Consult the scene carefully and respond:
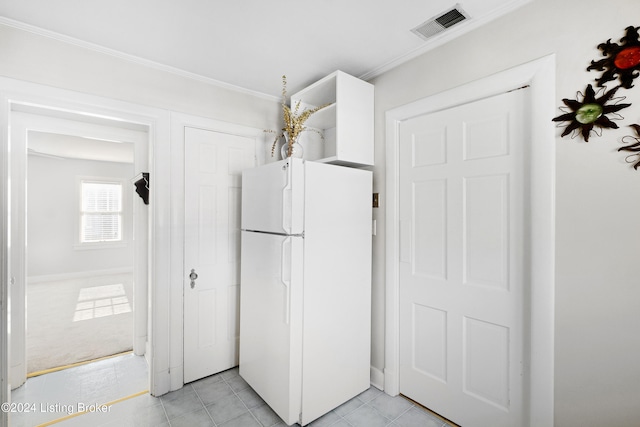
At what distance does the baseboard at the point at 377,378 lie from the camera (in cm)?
222

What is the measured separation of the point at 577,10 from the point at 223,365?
3305mm

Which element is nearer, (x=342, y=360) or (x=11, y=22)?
(x=11, y=22)

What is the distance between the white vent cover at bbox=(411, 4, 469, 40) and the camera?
160cm

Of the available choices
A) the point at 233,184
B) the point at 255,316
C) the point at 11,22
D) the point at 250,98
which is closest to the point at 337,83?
the point at 250,98

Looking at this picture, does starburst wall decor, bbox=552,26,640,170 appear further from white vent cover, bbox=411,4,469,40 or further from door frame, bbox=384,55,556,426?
white vent cover, bbox=411,4,469,40

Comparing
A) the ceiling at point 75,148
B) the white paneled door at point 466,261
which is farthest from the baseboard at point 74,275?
the white paneled door at point 466,261

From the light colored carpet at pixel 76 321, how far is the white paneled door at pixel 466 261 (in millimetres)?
2943

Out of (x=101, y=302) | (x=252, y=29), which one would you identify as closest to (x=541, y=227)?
(x=252, y=29)

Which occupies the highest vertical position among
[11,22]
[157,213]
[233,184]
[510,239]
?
[11,22]

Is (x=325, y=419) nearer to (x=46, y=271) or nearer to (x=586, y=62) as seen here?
(x=586, y=62)

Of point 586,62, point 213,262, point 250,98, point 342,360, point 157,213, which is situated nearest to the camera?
point 586,62

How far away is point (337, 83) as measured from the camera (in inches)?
81.7

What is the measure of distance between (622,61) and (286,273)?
6.36 feet

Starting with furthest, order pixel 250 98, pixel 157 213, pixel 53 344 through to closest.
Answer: pixel 53 344 → pixel 250 98 → pixel 157 213
